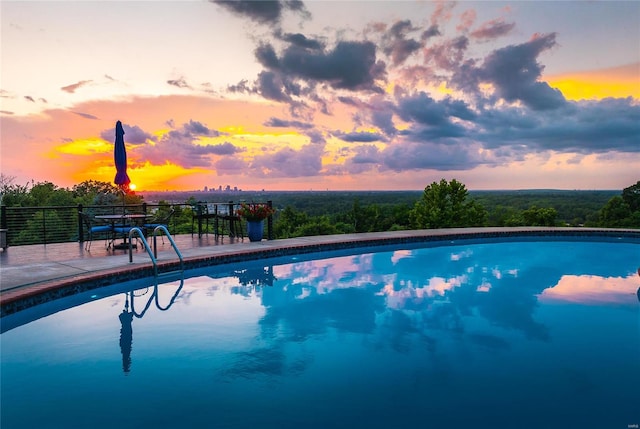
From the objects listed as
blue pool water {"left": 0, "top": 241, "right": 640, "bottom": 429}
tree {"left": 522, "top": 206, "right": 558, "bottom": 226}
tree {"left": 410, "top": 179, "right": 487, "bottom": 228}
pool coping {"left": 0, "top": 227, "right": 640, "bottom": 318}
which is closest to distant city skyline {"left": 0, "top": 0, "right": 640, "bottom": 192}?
tree {"left": 410, "top": 179, "right": 487, "bottom": 228}

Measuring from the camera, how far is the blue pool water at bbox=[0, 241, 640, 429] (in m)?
3.06

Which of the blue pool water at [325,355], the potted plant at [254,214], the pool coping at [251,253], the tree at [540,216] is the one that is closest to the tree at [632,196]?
the tree at [540,216]

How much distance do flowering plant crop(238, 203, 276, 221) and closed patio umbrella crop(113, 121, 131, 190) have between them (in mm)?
2844

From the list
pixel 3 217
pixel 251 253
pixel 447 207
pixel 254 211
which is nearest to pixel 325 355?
pixel 251 253

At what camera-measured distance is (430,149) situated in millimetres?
22156

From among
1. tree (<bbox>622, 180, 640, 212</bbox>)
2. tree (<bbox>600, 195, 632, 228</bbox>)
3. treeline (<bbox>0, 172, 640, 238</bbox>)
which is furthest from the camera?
tree (<bbox>622, 180, 640, 212</bbox>)

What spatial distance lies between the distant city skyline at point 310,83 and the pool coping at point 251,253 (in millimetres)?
4038

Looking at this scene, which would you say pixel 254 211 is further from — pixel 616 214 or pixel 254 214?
pixel 616 214

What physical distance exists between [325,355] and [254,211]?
587cm

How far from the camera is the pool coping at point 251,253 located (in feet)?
16.9

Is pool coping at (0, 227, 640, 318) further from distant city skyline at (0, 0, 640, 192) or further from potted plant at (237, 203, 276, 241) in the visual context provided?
distant city skyline at (0, 0, 640, 192)

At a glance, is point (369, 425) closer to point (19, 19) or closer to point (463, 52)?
point (19, 19)

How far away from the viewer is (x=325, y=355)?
166 inches

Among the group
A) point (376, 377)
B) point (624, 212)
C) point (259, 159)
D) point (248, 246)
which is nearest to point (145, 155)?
point (259, 159)
